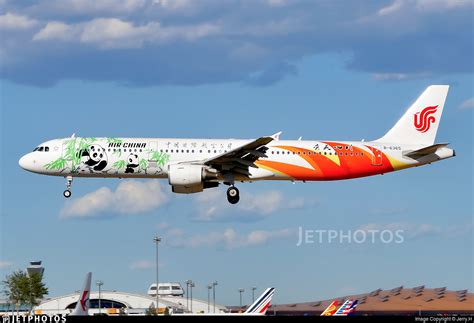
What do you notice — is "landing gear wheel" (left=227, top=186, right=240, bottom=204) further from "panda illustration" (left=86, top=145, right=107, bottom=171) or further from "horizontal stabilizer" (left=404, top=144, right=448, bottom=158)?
"horizontal stabilizer" (left=404, top=144, right=448, bottom=158)

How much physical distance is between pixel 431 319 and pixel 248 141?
1151 inches

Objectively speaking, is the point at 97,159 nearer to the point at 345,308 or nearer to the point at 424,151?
the point at 345,308

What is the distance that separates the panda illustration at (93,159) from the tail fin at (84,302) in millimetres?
21505

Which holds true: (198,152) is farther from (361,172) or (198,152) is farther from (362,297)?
(362,297)

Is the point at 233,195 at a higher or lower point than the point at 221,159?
lower

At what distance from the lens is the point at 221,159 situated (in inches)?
2633

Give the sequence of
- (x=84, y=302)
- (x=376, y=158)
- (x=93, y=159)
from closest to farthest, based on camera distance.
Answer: (x=84, y=302) → (x=93, y=159) → (x=376, y=158)

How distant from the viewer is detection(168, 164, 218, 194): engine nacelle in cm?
6662

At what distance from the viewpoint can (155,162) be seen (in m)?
67.3

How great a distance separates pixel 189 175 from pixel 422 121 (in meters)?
20.0

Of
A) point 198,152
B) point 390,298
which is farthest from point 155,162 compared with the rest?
point 390,298

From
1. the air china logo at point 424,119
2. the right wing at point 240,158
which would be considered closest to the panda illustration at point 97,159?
the right wing at point 240,158

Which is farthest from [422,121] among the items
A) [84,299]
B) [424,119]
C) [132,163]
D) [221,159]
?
[84,299]

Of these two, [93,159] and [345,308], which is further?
[345,308]
